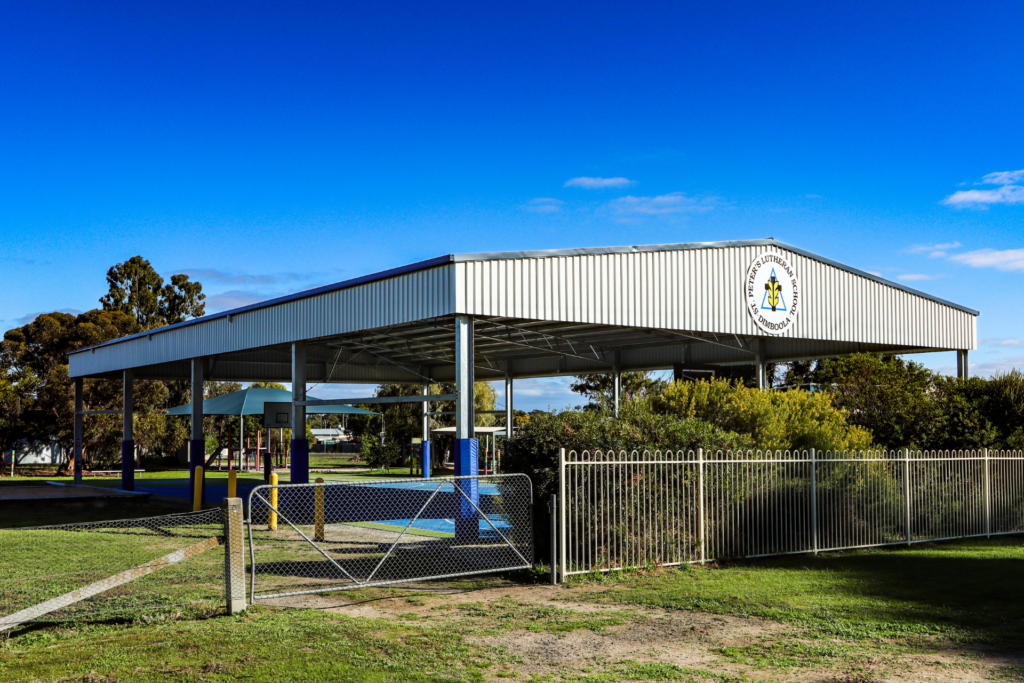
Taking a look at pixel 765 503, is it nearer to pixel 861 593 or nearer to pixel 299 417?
pixel 861 593

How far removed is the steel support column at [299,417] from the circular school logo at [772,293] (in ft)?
33.2

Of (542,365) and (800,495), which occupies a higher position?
(542,365)

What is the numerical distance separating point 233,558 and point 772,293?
14.9 metres

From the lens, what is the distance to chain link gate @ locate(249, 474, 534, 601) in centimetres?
1105

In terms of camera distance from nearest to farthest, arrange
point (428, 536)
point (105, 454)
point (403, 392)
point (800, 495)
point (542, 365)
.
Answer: point (800, 495)
point (428, 536)
point (542, 365)
point (105, 454)
point (403, 392)

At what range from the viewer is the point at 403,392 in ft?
173

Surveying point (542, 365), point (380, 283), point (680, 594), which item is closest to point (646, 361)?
point (542, 365)

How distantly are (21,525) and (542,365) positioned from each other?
1867cm

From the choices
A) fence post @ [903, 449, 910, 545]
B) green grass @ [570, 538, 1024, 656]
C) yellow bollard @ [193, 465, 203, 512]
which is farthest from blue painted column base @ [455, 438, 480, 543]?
yellow bollard @ [193, 465, 203, 512]

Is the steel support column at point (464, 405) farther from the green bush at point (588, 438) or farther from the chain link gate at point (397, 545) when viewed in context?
the green bush at point (588, 438)

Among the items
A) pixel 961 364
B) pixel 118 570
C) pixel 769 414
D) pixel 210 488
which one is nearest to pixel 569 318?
pixel 769 414

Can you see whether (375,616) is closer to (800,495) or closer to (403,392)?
(800,495)

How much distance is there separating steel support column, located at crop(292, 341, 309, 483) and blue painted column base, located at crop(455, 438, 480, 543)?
19.8 ft

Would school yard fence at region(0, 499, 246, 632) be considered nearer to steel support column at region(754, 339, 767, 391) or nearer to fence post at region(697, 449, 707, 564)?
fence post at region(697, 449, 707, 564)
